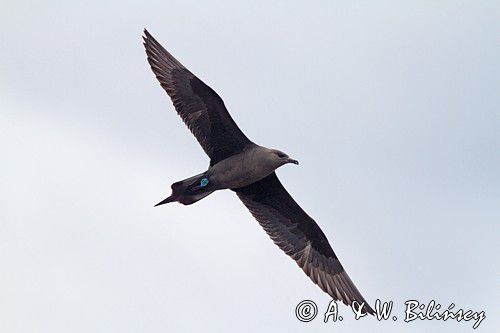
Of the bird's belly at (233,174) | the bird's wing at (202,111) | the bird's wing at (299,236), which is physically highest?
the bird's wing at (202,111)

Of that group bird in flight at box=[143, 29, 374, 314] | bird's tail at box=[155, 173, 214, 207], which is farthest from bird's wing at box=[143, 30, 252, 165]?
bird's tail at box=[155, 173, 214, 207]

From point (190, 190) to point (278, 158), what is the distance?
165 cm

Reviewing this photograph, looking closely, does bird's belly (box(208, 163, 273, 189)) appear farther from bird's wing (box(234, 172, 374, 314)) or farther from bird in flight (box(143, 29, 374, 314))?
bird's wing (box(234, 172, 374, 314))

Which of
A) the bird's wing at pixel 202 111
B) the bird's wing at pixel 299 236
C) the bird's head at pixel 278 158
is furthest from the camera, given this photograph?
the bird's wing at pixel 299 236

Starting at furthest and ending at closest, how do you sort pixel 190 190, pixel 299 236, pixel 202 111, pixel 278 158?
pixel 299 236 < pixel 202 111 < pixel 190 190 < pixel 278 158

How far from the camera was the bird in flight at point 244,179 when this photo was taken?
14227 mm

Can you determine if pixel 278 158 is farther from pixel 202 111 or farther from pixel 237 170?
pixel 202 111

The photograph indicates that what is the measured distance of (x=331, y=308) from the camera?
14586 millimetres

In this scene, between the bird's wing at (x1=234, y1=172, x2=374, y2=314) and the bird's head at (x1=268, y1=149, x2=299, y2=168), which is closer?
the bird's head at (x1=268, y1=149, x2=299, y2=168)

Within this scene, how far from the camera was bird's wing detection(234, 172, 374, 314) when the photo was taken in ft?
50.6

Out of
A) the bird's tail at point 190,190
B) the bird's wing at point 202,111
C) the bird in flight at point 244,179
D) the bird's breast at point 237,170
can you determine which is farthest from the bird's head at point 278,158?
the bird's tail at point 190,190

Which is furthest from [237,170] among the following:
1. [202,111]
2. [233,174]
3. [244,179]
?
[202,111]

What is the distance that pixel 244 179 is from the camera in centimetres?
1433

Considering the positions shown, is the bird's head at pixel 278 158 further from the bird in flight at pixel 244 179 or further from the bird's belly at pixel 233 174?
the bird's belly at pixel 233 174
